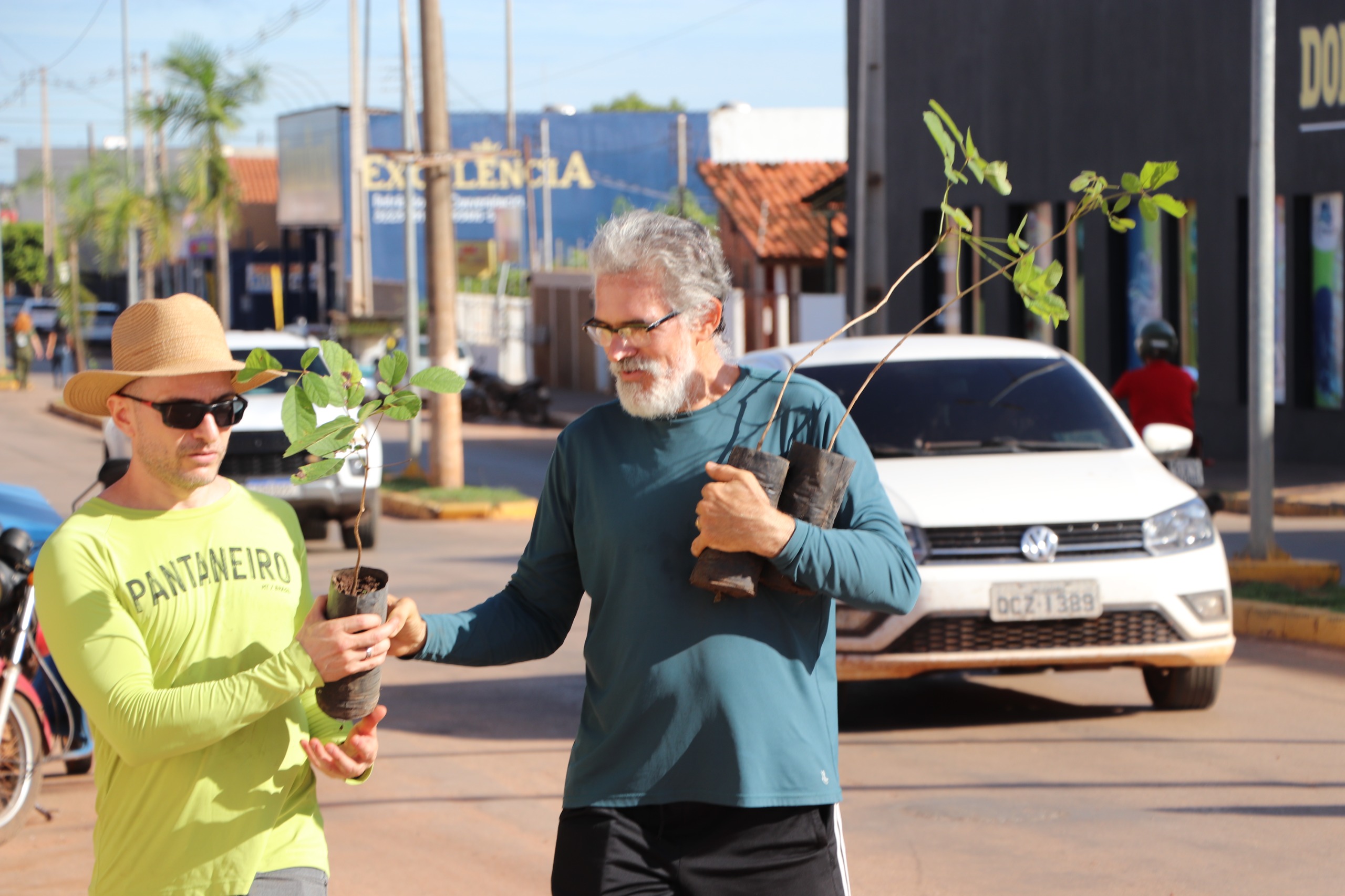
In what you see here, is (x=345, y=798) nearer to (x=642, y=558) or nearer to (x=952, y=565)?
(x=952, y=565)

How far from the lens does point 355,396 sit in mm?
2971

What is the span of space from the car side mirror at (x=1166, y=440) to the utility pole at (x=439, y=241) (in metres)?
11.3

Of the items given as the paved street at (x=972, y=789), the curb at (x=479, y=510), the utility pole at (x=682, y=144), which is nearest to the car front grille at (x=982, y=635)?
the paved street at (x=972, y=789)

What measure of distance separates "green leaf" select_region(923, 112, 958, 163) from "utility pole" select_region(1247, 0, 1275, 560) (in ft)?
30.1

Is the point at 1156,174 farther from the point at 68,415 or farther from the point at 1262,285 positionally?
the point at 68,415

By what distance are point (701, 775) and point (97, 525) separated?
1135mm

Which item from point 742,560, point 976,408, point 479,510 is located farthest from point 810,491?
point 479,510

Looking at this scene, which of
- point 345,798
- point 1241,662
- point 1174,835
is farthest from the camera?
point 1241,662

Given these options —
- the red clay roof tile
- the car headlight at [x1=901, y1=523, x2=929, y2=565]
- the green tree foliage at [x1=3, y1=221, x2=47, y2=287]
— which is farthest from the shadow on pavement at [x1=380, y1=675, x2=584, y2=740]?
the green tree foliage at [x1=3, y1=221, x2=47, y2=287]

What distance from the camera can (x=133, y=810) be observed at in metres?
3.01

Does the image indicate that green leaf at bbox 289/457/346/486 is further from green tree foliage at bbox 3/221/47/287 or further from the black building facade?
green tree foliage at bbox 3/221/47/287

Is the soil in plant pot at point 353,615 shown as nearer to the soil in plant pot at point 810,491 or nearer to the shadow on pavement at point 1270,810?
the soil in plant pot at point 810,491

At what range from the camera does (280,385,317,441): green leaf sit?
2.95 m

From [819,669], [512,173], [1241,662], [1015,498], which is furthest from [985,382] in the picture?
[512,173]
